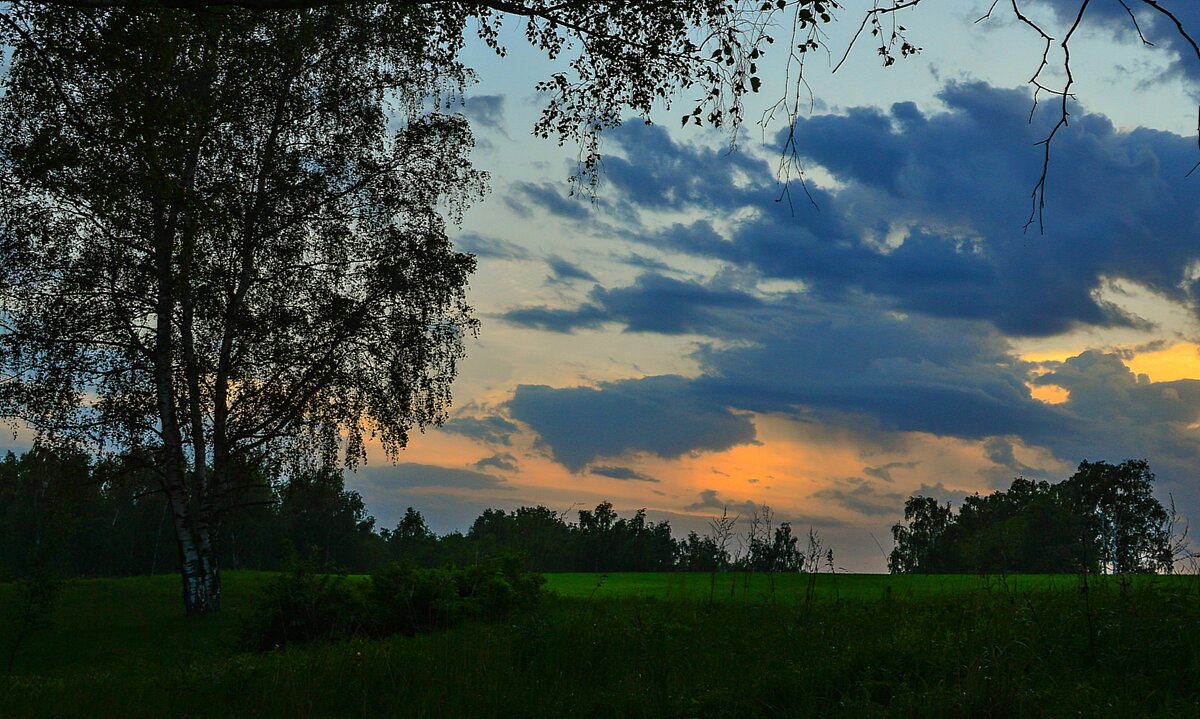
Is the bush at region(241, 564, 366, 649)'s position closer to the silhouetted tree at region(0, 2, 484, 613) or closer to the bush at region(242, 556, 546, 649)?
the bush at region(242, 556, 546, 649)

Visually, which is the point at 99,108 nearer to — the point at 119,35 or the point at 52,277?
the point at 119,35

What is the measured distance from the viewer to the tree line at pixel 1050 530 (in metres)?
8.75

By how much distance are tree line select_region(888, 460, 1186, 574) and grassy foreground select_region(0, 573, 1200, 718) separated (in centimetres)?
42

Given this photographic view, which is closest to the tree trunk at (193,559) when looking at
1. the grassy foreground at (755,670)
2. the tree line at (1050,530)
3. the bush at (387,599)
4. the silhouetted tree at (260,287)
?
the silhouetted tree at (260,287)

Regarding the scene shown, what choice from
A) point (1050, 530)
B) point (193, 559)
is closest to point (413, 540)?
point (1050, 530)

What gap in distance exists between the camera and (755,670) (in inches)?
303

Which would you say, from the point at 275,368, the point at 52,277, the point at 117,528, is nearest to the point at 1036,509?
the point at 275,368

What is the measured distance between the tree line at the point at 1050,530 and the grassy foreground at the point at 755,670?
0.42 metres

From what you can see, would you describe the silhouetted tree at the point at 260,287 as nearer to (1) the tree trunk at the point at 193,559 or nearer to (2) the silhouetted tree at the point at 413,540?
(1) the tree trunk at the point at 193,559

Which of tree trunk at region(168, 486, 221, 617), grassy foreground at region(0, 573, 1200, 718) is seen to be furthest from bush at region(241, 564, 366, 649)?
tree trunk at region(168, 486, 221, 617)

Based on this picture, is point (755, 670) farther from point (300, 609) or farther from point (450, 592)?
point (300, 609)

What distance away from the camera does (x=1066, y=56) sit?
711 centimetres

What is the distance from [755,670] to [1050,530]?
2534 inches

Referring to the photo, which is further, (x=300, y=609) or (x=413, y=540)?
(x=413, y=540)
